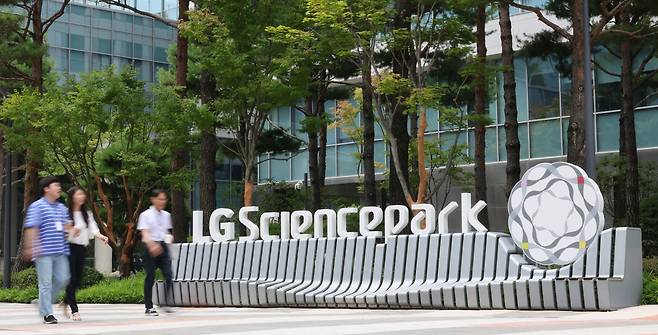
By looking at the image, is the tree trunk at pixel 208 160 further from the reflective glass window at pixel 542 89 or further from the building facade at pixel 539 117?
the reflective glass window at pixel 542 89

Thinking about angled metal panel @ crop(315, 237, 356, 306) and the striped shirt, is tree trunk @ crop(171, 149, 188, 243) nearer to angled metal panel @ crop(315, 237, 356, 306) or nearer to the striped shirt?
angled metal panel @ crop(315, 237, 356, 306)

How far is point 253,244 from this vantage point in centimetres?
1784

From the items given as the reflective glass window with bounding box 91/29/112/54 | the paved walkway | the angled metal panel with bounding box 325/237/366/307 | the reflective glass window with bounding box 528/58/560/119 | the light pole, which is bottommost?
the paved walkway

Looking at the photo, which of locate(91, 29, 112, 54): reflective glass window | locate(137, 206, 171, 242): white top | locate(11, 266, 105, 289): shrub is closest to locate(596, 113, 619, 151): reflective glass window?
locate(11, 266, 105, 289): shrub

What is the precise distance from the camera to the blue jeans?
1123 cm

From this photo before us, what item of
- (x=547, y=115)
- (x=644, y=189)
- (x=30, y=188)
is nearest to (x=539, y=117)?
(x=547, y=115)

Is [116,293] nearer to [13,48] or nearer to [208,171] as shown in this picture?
[208,171]

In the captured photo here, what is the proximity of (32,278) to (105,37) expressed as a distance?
1249 inches

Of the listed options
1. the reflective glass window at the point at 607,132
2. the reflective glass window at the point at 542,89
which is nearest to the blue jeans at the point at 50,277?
the reflective glass window at the point at 607,132

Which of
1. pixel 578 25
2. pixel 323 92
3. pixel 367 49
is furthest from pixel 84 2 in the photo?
pixel 578 25

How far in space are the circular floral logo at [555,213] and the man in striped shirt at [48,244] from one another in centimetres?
598

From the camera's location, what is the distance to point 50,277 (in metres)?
11.3

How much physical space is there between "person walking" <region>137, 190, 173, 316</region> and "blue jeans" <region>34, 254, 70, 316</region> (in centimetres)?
146

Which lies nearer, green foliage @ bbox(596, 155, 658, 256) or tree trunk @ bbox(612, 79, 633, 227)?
green foliage @ bbox(596, 155, 658, 256)
